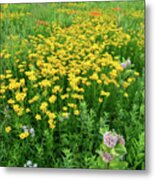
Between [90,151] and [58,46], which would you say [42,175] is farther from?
Result: [58,46]

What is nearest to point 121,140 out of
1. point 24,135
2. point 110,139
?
point 110,139

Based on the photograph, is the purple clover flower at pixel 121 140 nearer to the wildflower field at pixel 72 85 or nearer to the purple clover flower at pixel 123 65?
the wildflower field at pixel 72 85

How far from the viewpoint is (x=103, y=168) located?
235 cm

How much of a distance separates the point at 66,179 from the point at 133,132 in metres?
0.38

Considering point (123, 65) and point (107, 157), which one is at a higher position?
point (123, 65)

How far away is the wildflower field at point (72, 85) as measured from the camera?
2350mm

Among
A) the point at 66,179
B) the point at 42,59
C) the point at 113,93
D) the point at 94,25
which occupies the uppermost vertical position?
the point at 94,25

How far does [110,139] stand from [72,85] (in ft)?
0.98

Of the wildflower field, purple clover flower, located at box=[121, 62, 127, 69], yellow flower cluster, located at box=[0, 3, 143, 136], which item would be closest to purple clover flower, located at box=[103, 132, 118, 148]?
the wildflower field

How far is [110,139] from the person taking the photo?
235cm

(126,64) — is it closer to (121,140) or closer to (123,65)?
(123,65)

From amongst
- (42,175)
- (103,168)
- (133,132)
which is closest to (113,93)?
(133,132)

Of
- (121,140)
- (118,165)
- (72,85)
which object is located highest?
(72,85)

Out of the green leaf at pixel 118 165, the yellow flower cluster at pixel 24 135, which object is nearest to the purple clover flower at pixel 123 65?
the green leaf at pixel 118 165
